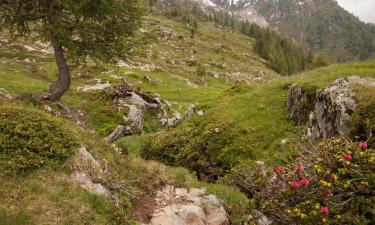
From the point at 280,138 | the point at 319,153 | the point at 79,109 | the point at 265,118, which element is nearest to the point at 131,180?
the point at 319,153

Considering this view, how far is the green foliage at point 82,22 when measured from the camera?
21.2 m

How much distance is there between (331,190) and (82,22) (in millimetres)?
17955

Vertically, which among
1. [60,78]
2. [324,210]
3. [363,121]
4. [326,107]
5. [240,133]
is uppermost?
[363,121]

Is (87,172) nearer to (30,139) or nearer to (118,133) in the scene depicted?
(30,139)

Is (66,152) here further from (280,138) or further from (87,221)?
(280,138)

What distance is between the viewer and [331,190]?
8.93m

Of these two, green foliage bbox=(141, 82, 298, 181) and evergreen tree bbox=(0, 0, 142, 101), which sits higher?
evergreen tree bbox=(0, 0, 142, 101)

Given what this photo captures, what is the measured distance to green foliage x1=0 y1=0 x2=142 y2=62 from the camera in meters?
21.2

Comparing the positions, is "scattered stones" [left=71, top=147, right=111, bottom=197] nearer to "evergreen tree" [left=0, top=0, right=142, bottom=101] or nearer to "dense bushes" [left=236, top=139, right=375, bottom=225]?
"dense bushes" [left=236, top=139, right=375, bottom=225]

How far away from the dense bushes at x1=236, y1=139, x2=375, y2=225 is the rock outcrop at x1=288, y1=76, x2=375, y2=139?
479 centimetres

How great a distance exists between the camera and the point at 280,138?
1850 centimetres

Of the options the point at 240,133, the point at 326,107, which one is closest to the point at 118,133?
the point at 240,133

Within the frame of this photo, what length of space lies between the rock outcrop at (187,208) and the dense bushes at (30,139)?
3469 millimetres

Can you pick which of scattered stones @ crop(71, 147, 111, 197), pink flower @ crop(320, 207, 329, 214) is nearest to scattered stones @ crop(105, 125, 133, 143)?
scattered stones @ crop(71, 147, 111, 197)
